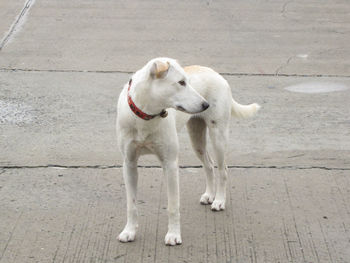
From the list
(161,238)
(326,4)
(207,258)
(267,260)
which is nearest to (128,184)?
(161,238)

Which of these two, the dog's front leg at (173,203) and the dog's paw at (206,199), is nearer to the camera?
the dog's front leg at (173,203)

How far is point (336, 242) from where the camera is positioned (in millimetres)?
5141

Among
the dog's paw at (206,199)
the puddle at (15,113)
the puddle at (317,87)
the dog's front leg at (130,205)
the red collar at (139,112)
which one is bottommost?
the puddle at (317,87)

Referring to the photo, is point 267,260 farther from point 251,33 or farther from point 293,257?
point 251,33

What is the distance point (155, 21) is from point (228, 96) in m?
6.15

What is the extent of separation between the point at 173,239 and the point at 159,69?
1359 mm

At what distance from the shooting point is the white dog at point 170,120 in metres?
4.60

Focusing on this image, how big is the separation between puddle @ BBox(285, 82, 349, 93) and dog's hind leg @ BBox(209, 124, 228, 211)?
3211mm

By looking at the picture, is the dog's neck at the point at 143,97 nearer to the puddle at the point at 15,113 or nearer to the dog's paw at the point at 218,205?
the dog's paw at the point at 218,205

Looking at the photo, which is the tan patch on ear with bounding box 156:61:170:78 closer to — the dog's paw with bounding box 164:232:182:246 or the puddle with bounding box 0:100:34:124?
the dog's paw with bounding box 164:232:182:246

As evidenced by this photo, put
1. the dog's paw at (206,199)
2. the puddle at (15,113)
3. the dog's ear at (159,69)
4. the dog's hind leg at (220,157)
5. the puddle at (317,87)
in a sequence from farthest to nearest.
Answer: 1. the puddle at (317,87)
2. the puddle at (15,113)
3. the dog's paw at (206,199)
4. the dog's hind leg at (220,157)
5. the dog's ear at (159,69)

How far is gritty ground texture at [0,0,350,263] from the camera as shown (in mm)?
5188

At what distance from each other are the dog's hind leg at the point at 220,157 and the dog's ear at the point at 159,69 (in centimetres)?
112

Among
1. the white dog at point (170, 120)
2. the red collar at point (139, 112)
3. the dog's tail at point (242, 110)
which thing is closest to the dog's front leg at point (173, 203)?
the white dog at point (170, 120)
